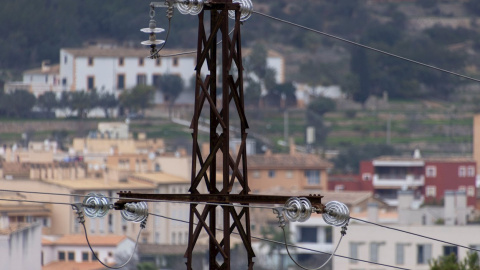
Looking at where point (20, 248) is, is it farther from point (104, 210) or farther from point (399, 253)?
point (104, 210)

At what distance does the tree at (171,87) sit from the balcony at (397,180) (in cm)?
2359

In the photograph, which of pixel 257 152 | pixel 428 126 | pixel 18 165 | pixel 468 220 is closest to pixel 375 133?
pixel 428 126

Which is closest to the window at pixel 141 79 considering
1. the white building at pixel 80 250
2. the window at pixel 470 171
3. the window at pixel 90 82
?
the window at pixel 90 82

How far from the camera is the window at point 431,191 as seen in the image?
70.8 metres

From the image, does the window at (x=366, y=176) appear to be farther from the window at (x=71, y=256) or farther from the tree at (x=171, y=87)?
the window at (x=71, y=256)

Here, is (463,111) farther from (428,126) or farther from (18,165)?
(18,165)

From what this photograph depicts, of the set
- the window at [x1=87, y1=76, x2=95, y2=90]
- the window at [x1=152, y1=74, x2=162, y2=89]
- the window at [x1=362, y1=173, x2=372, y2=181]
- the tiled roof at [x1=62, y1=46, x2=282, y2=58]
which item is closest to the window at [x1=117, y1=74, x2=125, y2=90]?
the tiled roof at [x1=62, y1=46, x2=282, y2=58]

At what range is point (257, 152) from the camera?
79625mm

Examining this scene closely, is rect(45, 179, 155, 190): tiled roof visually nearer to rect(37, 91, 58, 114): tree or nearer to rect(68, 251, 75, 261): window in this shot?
rect(68, 251, 75, 261): window

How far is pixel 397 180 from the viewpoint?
7294cm

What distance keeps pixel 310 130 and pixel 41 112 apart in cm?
1415

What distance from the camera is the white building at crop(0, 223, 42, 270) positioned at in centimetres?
3281

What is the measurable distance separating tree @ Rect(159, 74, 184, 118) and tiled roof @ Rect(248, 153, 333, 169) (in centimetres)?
2570

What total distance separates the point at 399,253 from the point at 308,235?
33.6 ft
